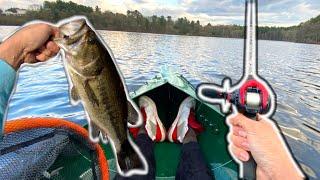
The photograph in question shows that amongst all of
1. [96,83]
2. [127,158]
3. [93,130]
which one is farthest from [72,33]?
[127,158]

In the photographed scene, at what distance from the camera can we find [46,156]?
3014 mm

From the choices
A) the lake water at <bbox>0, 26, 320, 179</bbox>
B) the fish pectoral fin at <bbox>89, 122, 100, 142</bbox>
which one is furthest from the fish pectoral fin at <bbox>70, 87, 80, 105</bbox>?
the lake water at <bbox>0, 26, 320, 179</bbox>

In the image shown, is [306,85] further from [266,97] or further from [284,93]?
[266,97]

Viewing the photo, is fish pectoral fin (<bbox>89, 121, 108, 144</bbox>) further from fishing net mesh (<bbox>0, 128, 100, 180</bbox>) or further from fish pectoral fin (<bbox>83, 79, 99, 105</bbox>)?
fishing net mesh (<bbox>0, 128, 100, 180</bbox>)

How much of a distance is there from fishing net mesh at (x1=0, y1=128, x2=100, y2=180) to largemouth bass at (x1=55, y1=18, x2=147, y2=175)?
36.8 inches

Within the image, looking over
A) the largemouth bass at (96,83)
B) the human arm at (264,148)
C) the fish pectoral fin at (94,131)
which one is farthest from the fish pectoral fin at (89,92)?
the human arm at (264,148)

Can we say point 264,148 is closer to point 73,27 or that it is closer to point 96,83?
point 96,83

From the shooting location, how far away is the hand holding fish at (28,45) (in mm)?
2058

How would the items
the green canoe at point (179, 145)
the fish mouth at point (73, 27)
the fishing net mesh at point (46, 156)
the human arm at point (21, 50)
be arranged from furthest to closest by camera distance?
the green canoe at point (179, 145) < the fishing net mesh at point (46, 156) < the human arm at point (21, 50) < the fish mouth at point (73, 27)

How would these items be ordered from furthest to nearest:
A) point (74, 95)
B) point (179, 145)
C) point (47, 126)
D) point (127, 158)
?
1. point (179, 145)
2. point (47, 126)
3. point (127, 158)
4. point (74, 95)

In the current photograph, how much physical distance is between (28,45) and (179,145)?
3816 mm

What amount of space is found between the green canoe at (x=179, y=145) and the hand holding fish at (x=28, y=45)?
2771 millimetres

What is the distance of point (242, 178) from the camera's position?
2.13 metres

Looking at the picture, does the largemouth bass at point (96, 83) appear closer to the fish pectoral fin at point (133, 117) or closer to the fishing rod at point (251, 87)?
the fish pectoral fin at point (133, 117)
